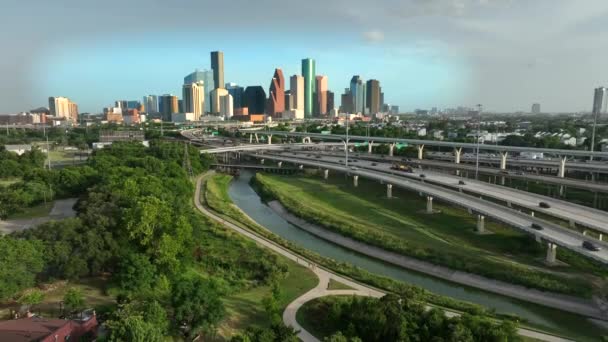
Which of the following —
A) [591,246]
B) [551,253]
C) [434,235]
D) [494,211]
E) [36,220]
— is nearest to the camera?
[591,246]

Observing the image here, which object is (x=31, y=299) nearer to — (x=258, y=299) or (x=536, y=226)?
(x=258, y=299)

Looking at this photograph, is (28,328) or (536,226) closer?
(28,328)

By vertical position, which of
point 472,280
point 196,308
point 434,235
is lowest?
point 472,280

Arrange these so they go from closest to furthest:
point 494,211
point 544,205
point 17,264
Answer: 1. point 17,264
2. point 494,211
3. point 544,205

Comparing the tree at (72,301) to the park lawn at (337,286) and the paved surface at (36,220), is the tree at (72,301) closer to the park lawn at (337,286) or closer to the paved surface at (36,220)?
the park lawn at (337,286)

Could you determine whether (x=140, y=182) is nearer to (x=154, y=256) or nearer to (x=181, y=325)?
(x=154, y=256)

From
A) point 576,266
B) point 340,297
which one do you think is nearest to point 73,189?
point 340,297

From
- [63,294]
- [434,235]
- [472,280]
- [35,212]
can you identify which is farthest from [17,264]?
[434,235]
